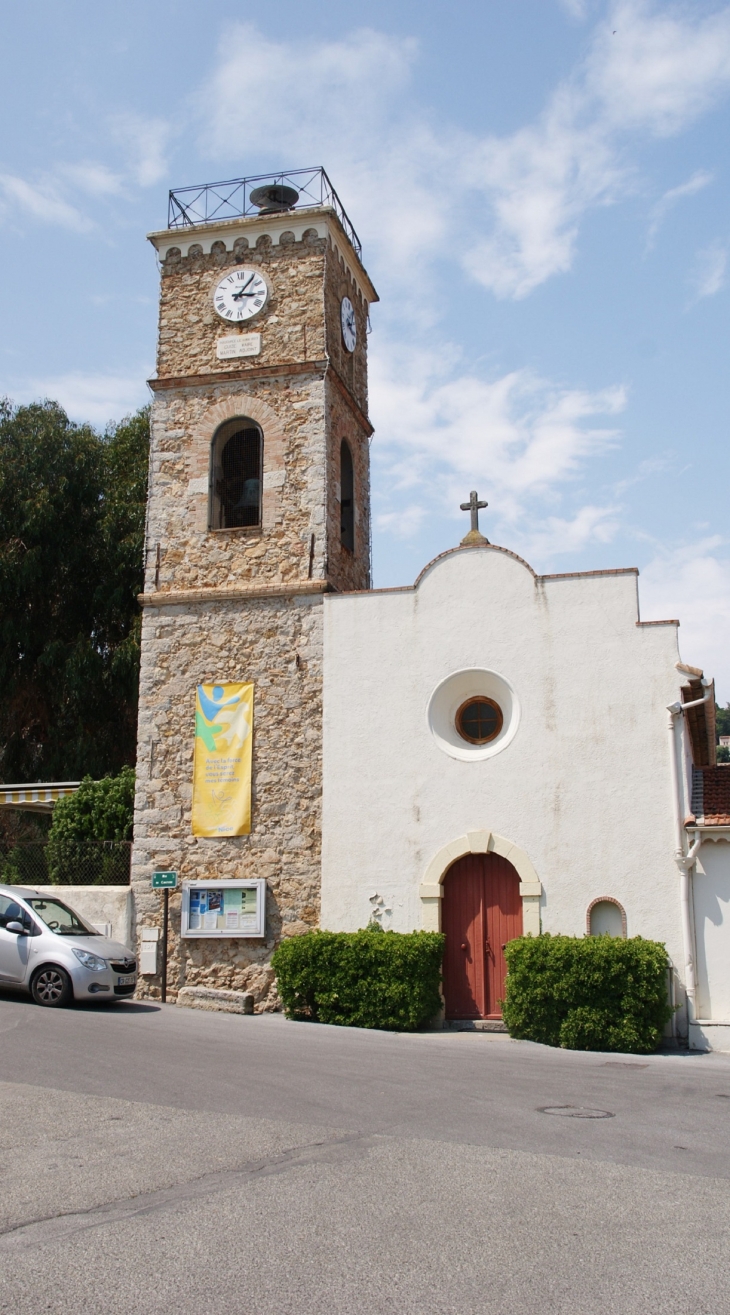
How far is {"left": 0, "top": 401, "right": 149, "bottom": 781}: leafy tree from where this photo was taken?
25.5 metres

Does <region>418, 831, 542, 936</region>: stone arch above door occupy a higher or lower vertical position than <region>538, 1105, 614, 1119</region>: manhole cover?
higher

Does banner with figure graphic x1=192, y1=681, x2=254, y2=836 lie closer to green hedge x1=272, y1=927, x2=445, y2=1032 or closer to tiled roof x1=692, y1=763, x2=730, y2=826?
green hedge x1=272, y1=927, x2=445, y2=1032

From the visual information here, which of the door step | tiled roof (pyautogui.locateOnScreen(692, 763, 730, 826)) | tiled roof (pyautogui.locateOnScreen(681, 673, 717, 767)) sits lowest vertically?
the door step

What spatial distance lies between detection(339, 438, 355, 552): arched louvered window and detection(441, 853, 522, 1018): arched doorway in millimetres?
6149

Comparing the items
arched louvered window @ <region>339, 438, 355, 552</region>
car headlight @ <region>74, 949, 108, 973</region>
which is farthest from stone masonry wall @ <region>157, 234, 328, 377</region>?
car headlight @ <region>74, 949, 108, 973</region>

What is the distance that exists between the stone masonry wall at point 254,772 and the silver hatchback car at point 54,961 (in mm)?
1902

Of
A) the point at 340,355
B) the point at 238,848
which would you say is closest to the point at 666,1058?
the point at 238,848

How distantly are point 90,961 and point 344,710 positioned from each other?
4963mm

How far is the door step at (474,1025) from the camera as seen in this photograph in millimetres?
14047

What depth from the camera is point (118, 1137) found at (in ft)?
22.5

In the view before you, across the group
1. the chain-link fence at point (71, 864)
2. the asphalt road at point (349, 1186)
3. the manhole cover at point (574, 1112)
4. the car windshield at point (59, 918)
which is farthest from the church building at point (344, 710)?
the manhole cover at point (574, 1112)

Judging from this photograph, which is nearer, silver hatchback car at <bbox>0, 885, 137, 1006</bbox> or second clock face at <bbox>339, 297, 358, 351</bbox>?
silver hatchback car at <bbox>0, 885, 137, 1006</bbox>

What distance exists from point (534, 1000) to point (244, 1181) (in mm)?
7834

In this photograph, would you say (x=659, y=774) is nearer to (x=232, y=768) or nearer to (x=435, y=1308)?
(x=232, y=768)
